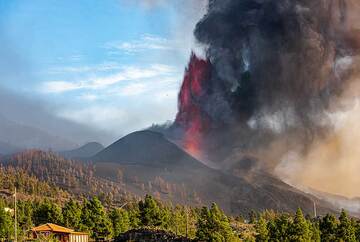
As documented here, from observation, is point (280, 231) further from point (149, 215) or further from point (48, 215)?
point (48, 215)

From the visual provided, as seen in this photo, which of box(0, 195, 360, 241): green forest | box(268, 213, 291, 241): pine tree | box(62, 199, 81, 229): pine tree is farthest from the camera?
box(62, 199, 81, 229): pine tree

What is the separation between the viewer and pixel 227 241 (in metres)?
107

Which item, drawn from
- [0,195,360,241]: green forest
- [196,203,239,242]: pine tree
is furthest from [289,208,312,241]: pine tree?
[196,203,239,242]: pine tree

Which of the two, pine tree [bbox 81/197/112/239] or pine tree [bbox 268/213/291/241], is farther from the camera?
pine tree [bbox 81/197/112/239]

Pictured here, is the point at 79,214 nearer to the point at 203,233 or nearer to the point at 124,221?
the point at 124,221

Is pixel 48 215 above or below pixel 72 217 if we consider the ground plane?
above

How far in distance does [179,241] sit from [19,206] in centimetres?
5867

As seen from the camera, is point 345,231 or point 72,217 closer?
point 345,231

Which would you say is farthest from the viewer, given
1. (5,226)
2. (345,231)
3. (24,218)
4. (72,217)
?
(24,218)

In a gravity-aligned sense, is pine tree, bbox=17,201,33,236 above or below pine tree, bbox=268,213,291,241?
above

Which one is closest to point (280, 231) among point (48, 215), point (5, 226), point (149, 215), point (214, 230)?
point (214, 230)

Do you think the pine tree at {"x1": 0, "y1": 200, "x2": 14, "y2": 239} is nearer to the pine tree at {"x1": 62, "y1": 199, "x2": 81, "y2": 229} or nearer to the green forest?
the green forest

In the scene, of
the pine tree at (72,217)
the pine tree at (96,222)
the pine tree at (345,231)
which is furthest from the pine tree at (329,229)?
the pine tree at (72,217)

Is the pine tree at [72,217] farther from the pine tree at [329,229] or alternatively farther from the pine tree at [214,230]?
the pine tree at [329,229]
